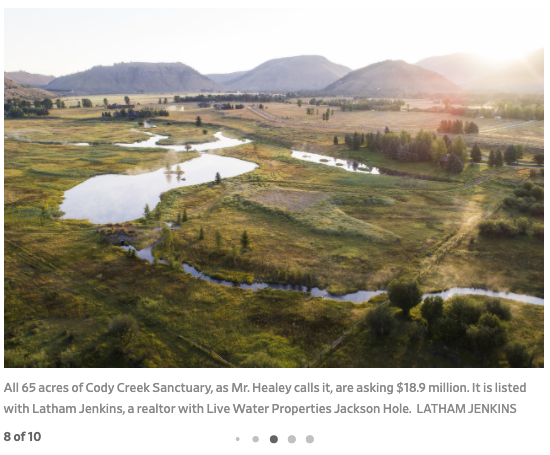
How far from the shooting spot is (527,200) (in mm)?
46438

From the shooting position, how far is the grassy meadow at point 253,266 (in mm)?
22703

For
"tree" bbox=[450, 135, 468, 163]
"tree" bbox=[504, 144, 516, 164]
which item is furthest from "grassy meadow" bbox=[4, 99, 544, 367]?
"tree" bbox=[504, 144, 516, 164]

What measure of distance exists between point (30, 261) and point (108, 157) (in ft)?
174

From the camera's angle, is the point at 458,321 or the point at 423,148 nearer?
the point at 458,321

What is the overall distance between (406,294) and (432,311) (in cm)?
206

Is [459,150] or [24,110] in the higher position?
[24,110]

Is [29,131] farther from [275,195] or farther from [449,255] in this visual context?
[449,255]

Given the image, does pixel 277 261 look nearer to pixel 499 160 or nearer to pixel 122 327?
pixel 122 327

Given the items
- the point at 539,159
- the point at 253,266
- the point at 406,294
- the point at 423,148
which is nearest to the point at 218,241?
the point at 253,266

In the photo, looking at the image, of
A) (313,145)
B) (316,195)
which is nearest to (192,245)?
(316,195)

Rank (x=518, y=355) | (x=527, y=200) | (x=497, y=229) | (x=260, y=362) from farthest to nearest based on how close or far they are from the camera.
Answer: (x=527, y=200) < (x=497, y=229) < (x=518, y=355) < (x=260, y=362)

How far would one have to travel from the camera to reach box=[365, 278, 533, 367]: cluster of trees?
21.2m

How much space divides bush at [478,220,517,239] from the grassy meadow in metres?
1.24

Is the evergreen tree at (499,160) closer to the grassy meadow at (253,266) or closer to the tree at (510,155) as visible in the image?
the tree at (510,155)
